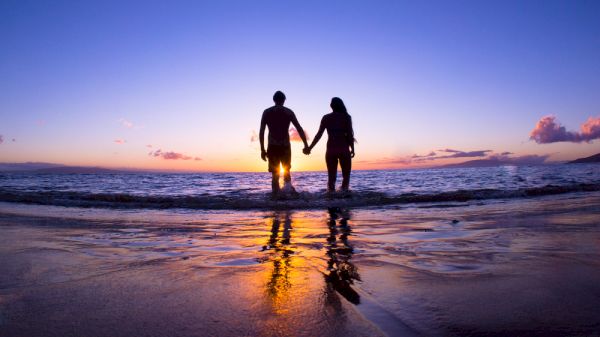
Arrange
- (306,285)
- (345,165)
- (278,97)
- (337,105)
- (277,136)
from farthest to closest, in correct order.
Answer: (345,165) → (337,105) → (277,136) → (278,97) → (306,285)

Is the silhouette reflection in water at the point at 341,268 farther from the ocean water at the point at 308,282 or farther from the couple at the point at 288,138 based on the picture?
the couple at the point at 288,138

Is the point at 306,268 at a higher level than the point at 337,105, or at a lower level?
lower

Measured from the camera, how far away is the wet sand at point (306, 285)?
43.3 inches

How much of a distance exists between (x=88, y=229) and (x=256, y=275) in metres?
2.56

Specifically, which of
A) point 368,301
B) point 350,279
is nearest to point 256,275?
point 350,279

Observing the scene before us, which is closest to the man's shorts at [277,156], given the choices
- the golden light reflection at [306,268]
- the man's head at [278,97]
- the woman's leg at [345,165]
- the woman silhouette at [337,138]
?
the woman silhouette at [337,138]

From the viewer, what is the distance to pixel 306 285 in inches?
60.0

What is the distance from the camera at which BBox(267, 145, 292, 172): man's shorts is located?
7.84 meters

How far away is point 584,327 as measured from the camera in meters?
1.03

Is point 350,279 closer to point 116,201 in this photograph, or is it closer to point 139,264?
point 139,264

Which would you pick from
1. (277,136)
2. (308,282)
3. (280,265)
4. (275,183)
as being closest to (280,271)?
(280,265)

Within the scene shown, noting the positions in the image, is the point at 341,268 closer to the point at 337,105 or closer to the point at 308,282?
the point at 308,282

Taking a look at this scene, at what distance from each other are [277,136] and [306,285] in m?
6.38

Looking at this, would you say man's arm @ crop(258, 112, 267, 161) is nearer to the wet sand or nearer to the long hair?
the long hair
